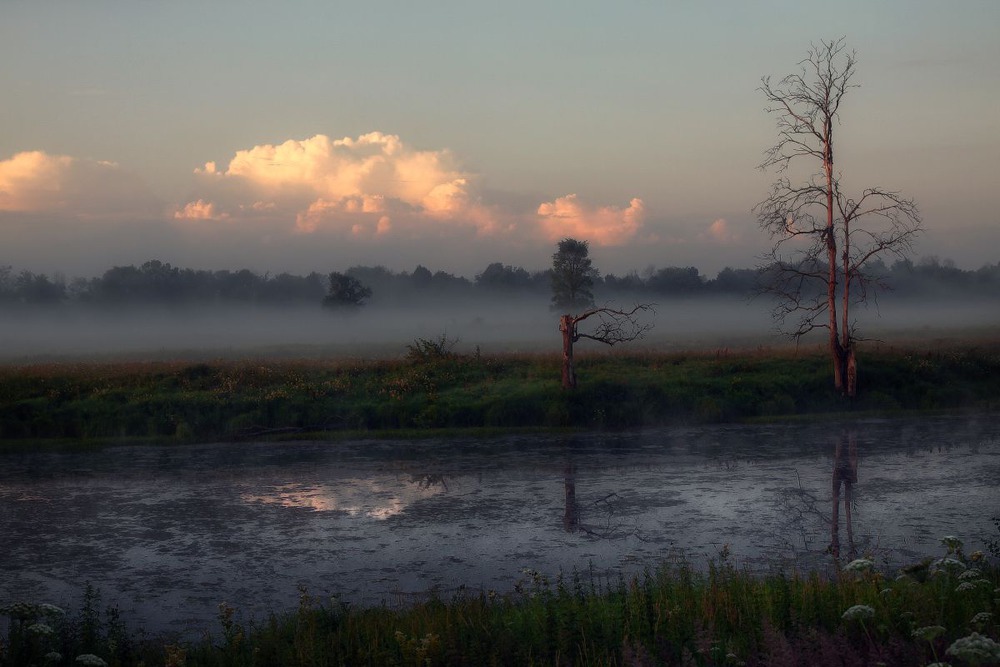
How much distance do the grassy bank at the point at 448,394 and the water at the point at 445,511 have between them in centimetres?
254

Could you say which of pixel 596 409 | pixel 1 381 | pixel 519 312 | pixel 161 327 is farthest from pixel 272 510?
pixel 519 312

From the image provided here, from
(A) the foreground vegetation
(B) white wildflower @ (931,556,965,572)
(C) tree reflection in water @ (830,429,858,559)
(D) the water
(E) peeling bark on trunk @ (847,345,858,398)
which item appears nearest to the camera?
(A) the foreground vegetation

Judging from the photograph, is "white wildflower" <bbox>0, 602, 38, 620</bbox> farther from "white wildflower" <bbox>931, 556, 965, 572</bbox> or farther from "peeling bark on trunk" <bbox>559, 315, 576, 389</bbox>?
"peeling bark on trunk" <bbox>559, 315, 576, 389</bbox>

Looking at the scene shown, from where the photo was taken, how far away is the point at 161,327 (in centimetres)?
9456

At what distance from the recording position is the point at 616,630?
7.48 meters

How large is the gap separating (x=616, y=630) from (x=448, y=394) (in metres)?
19.1

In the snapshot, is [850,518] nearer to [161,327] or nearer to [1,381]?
[1,381]

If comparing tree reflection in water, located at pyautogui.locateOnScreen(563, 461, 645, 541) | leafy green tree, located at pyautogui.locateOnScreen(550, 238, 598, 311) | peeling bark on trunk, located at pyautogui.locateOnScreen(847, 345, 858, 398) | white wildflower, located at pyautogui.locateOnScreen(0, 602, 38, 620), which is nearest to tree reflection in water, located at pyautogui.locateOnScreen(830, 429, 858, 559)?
tree reflection in water, located at pyautogui.locateOnScreen(563, 461, 645, 541)

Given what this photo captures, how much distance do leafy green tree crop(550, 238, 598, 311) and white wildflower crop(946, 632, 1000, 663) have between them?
8829 cm

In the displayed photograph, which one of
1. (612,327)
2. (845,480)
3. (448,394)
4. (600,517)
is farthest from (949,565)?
(612,327)

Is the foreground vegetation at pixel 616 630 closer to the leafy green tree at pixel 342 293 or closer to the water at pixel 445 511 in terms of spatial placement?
the water at pixel 445 511

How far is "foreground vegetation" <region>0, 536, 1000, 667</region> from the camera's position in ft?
22.0

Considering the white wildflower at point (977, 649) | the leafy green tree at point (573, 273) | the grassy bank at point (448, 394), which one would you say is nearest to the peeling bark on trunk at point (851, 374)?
the grassy bank at point (448, 394)

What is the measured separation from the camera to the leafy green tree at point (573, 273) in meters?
93.4
